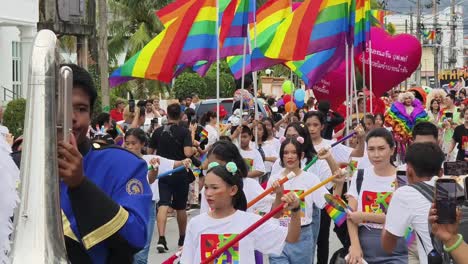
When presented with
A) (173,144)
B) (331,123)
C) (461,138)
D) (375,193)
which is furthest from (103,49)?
(375,193)

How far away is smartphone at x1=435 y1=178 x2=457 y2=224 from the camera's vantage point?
12.9ft

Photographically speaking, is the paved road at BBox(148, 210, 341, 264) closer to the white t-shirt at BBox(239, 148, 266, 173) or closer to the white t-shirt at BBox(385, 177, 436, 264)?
the white t-shirt at BBox(239, 148, 266, 173)

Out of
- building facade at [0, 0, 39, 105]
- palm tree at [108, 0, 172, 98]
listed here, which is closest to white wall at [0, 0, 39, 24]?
building facade at [0, 0, 39, 105]

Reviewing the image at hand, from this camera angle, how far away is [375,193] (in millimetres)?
7324

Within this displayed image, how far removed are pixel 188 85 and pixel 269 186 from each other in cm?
3204

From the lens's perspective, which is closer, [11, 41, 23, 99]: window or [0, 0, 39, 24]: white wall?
[0, 0, 39, 24]: white wall

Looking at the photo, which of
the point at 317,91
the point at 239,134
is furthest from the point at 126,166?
the point at 317,91

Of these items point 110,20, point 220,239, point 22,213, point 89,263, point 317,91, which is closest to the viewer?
point 22,213

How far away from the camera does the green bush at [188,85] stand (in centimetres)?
3984

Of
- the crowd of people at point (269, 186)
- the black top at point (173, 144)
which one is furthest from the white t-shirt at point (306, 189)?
the black top at point (173, 144)

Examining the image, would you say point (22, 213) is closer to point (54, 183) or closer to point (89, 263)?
point (54, 183)

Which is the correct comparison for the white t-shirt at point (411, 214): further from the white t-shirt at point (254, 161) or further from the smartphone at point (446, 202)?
the white t-shirt at point (254, 161)

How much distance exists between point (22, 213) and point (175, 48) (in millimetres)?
11418

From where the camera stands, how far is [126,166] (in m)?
3.10
